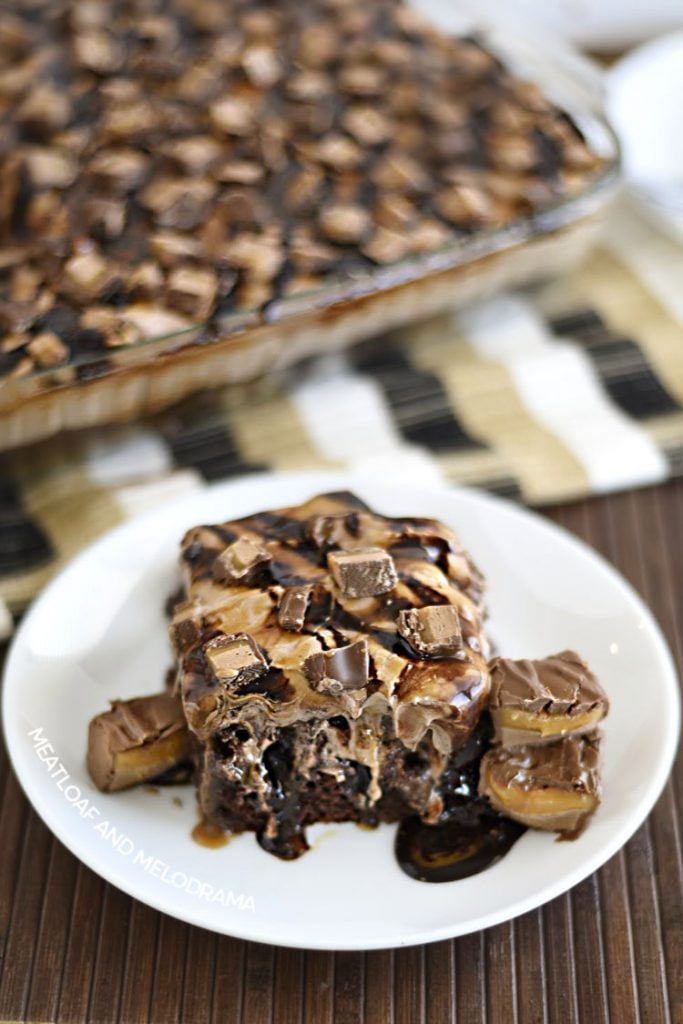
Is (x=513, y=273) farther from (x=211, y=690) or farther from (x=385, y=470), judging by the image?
(x=211, y=690)

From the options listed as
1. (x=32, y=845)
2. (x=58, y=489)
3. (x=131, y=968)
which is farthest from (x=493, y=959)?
(x=58, y=489)

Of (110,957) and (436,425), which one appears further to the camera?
(436,425)

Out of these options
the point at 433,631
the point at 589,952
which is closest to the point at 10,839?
the point at 433,631

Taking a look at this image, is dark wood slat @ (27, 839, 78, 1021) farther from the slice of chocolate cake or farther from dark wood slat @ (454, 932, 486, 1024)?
dark wood slat @ (454, 932, 486, 1024)

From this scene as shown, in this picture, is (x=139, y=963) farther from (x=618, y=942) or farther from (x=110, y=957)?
(x=618, y=942)

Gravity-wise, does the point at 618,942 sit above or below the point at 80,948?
above

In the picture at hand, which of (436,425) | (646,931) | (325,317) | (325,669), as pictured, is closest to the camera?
(325,669)

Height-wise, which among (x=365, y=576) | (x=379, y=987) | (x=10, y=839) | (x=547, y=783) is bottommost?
(x=10, y=839)

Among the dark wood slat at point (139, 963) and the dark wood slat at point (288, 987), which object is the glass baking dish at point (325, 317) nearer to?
the dark wood slat at point (139, 963)
